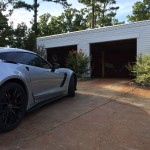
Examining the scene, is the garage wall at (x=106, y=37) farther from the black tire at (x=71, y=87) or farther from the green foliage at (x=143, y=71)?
the black tire at (x=71, y=87)

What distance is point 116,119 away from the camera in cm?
584

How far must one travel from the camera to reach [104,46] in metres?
18.0

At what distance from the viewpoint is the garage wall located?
43.9ft

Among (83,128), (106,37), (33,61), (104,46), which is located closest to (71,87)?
(33,61)

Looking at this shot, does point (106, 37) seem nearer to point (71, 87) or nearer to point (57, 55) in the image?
point (57, 55)

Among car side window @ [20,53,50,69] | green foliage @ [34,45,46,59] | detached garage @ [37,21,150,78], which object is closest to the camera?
car side window @ [20,53,50,69]

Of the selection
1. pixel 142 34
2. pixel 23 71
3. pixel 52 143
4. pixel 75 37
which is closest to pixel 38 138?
pixel 52 143

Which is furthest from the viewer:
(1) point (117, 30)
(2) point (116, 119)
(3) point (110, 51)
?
(3) point (110, 51)

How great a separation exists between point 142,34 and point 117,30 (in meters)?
1.45

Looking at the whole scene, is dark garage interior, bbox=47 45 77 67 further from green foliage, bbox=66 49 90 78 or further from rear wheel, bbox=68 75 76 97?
rear wheel, bbox=68 75 76 97

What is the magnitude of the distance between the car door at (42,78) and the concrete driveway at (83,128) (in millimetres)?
381

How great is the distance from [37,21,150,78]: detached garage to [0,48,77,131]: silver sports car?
770 centimetres

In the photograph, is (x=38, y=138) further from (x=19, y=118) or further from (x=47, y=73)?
(x=47, y=73)

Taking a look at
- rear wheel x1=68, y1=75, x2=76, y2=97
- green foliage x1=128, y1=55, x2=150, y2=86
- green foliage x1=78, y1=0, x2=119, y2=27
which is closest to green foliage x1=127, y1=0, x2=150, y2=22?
green foliage x1=78, y1=0, x2=119, y2=27
